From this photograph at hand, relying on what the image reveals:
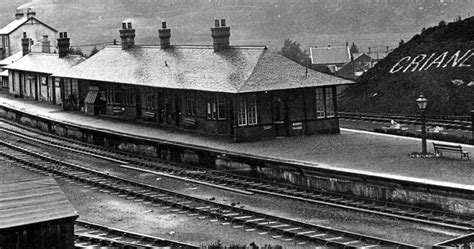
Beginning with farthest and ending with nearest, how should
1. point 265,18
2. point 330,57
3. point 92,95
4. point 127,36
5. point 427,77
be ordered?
point 265,18 → point 330,57 → point 127,36 → point 92,95 → point 427,77

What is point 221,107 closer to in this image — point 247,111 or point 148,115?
point 247,111

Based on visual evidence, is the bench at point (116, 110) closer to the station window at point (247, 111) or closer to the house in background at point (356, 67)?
the station window at point (247, 111)

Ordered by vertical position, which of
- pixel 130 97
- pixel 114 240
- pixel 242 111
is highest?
pixel 130 97

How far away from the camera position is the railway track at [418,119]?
1435 inches

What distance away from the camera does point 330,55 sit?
88.1 metres

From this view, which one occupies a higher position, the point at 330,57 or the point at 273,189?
the point at 330,57

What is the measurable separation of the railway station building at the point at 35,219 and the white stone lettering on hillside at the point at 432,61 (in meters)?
35.1

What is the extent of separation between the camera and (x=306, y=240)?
1880 cm

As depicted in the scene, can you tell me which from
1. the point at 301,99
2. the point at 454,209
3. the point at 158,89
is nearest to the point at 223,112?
the point at 301,99

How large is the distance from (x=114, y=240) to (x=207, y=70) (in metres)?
18.4

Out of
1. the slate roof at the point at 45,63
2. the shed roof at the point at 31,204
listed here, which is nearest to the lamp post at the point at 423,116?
the shed roof at the point at 31,204

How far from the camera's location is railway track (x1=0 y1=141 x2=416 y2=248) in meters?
18.7

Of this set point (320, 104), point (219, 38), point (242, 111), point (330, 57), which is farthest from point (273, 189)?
point (330, 57)

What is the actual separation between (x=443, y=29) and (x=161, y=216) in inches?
1363
